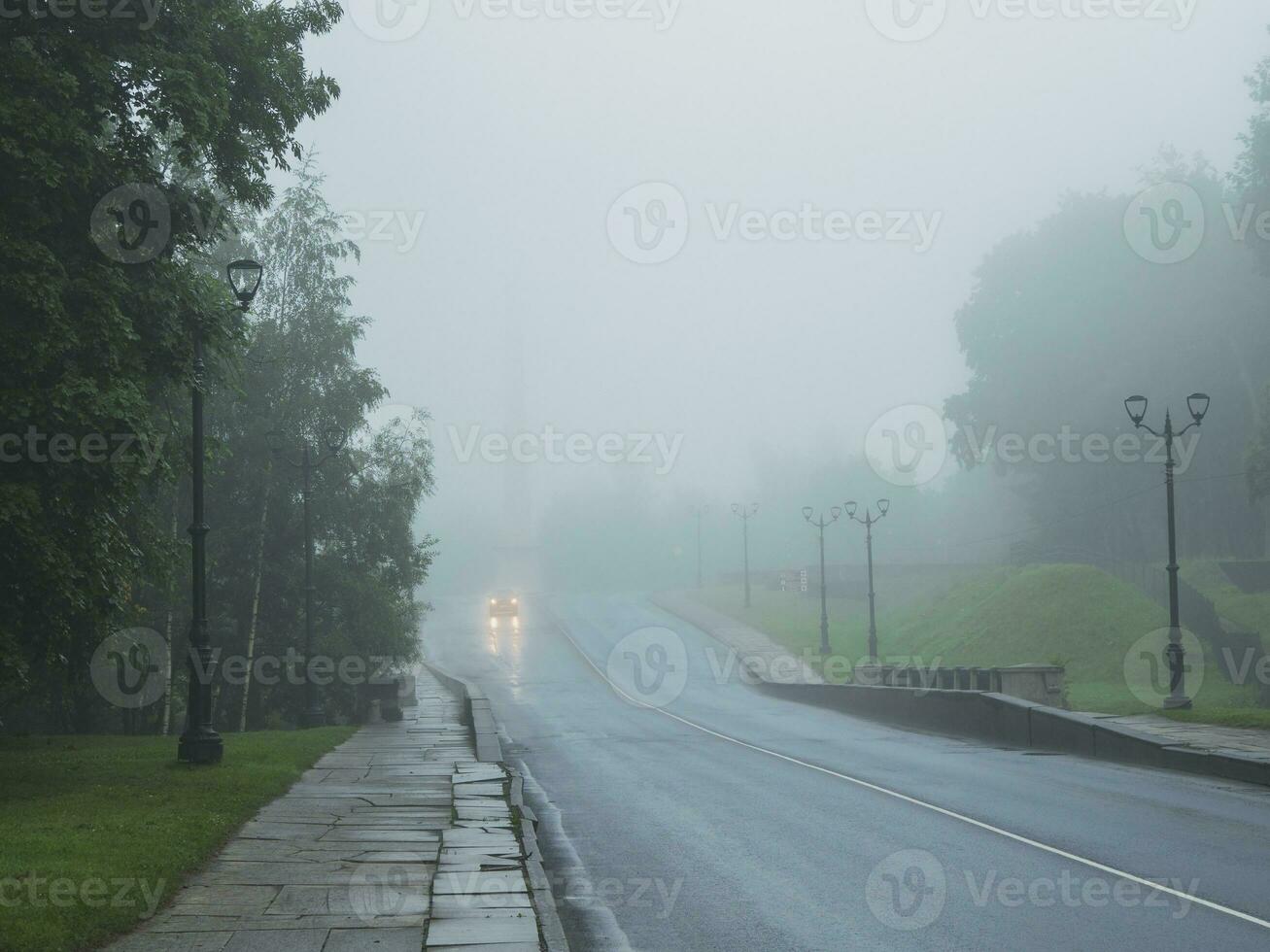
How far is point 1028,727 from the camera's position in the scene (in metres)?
24.2

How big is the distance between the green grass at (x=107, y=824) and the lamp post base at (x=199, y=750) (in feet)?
0.73

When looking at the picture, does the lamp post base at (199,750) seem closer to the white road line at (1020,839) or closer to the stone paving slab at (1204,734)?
the white road line at (1020,839)

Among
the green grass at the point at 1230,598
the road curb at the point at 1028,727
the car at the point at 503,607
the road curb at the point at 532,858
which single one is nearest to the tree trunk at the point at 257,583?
the road curb at the point at 532,858

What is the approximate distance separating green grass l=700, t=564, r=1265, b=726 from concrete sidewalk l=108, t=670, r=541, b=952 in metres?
26.2

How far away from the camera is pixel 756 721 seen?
35.2 m

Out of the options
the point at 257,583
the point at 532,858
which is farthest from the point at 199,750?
the point at 257,583

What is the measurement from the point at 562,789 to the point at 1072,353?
186 feet

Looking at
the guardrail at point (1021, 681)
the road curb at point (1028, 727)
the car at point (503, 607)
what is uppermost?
the car at point (503, 607)

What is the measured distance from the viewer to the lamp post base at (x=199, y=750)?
18719mm

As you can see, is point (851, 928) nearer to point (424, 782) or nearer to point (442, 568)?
point (424, 782)

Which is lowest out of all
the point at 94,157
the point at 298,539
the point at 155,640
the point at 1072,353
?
the point at 155,640

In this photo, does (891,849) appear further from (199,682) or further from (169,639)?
(169,639)

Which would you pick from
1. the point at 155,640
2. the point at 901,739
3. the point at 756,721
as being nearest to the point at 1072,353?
the point at 756,721

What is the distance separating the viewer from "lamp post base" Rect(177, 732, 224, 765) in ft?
61.4
